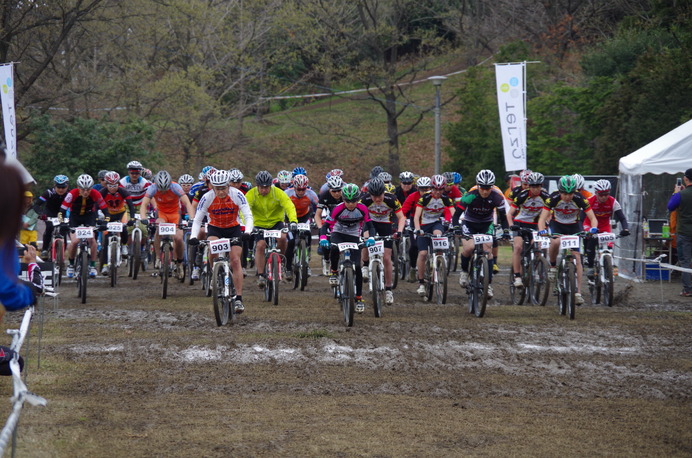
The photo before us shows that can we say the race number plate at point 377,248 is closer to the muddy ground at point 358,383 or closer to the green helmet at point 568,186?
the muddy ground at point 358,383

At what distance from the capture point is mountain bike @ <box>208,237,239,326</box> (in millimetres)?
12344

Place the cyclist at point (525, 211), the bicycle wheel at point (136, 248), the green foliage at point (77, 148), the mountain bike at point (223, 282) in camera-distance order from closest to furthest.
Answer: the mountain bike at point (223, 282)
the cyclist at point (525, 211)
the bicycle wheel at point (136, 248)
the green foliage at point (77, 148)

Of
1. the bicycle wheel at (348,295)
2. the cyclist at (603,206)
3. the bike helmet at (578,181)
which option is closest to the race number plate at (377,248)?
the bicycle wheel at (348,295)

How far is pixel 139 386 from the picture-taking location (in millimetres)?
8695

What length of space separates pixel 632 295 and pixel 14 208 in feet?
49.3

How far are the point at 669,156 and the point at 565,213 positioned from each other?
211 inches

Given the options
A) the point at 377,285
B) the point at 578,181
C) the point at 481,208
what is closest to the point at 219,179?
the point at 377,285

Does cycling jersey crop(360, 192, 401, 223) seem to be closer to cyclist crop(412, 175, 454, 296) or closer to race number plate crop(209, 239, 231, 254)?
cyclist crop(412, 175, 454, 296)

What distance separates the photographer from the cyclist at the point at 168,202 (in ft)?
56.3

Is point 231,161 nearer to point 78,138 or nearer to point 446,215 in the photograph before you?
point 78,138

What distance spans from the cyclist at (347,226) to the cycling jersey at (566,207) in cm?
299

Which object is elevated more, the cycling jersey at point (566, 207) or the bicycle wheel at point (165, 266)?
the cycling jersey at point (566, 207)

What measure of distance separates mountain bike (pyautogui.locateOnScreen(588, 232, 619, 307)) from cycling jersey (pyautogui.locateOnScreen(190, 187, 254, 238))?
5.66 metres

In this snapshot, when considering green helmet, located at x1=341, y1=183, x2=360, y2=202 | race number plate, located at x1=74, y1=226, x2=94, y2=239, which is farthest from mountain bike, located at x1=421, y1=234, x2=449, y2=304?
race number plate, located at x1=74, y1=226, x2=94, y2=239
